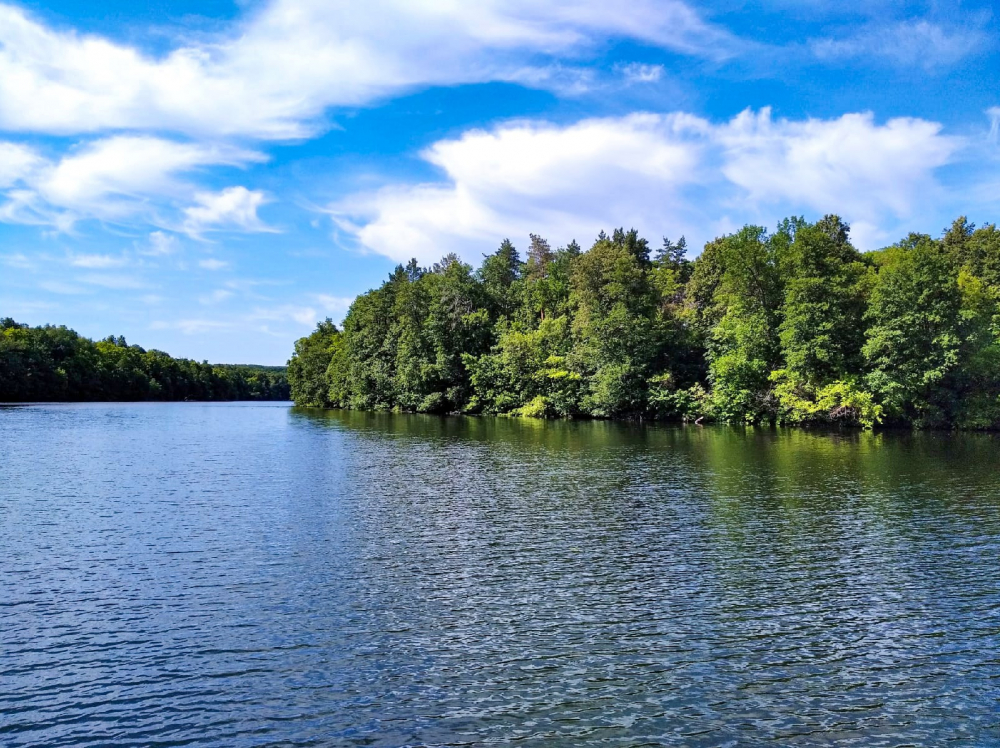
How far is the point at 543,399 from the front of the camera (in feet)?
319

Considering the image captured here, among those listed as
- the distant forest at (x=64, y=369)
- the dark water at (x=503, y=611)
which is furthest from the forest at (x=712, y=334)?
the distant forest at (x=64, y=369)

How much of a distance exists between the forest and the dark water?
31.6 metres

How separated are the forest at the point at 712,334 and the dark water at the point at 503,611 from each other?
3164 centimetres

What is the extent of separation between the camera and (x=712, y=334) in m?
80.8

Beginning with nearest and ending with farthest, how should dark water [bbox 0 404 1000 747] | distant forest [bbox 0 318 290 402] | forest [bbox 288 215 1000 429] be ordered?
1. dark water [bbox 0 404 1000 747]
2. forest [bbox 288 215 1000 429]
3. distant forest [bbox 0 318 290 402]

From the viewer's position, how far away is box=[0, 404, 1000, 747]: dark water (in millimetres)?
11773

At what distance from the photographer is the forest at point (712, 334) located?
6303 cm

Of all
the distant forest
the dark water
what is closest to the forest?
the dark water

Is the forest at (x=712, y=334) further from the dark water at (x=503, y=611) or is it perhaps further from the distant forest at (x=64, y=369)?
the distant forest at (x=64, y=369)

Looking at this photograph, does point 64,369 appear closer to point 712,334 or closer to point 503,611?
point 712,334

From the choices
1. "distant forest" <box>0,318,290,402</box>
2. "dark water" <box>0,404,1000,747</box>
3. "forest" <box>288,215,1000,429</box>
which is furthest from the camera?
"distant forest" <box>0,318,290,402</box>

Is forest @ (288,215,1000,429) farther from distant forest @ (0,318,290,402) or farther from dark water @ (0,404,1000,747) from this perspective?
distant forest @ (0,318,290,402)

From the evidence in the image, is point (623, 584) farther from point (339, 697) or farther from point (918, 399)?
point (918, 399)

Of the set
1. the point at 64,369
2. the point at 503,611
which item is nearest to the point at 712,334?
the point at 503,611
